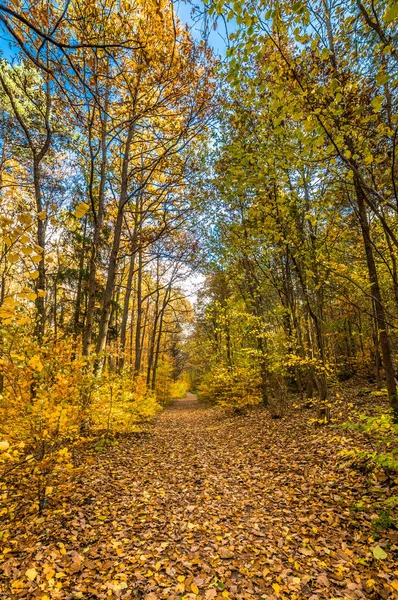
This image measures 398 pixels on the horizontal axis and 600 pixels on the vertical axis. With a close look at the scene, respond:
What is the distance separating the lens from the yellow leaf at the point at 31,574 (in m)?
2.66

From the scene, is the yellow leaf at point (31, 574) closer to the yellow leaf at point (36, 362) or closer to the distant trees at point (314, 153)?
the yellow leaf at point (36, 362)

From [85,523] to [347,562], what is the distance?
2.97 metres

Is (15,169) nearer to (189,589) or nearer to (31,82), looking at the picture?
(31,82)

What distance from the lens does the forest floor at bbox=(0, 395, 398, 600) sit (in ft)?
8.71

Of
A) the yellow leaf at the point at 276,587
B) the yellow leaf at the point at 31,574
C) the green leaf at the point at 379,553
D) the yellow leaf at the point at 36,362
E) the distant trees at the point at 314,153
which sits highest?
the distant trees at the point at 314,153

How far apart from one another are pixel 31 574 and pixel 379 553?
333cm

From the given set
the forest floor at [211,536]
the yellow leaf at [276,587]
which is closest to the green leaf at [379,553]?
the forest floor at [211,536]

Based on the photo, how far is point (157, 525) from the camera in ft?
12.1

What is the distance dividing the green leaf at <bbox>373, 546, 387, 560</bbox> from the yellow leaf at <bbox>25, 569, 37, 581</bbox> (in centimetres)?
325

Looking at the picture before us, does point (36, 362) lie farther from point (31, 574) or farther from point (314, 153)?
point (314, 153)

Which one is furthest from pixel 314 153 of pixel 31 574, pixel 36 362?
pixel 31 574

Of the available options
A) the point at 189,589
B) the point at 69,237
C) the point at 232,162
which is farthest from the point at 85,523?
the point at 69,237

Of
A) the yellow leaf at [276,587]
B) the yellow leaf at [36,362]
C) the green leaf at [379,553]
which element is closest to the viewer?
the yellow leaf at [276,587]

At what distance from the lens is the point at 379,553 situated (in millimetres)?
2875
